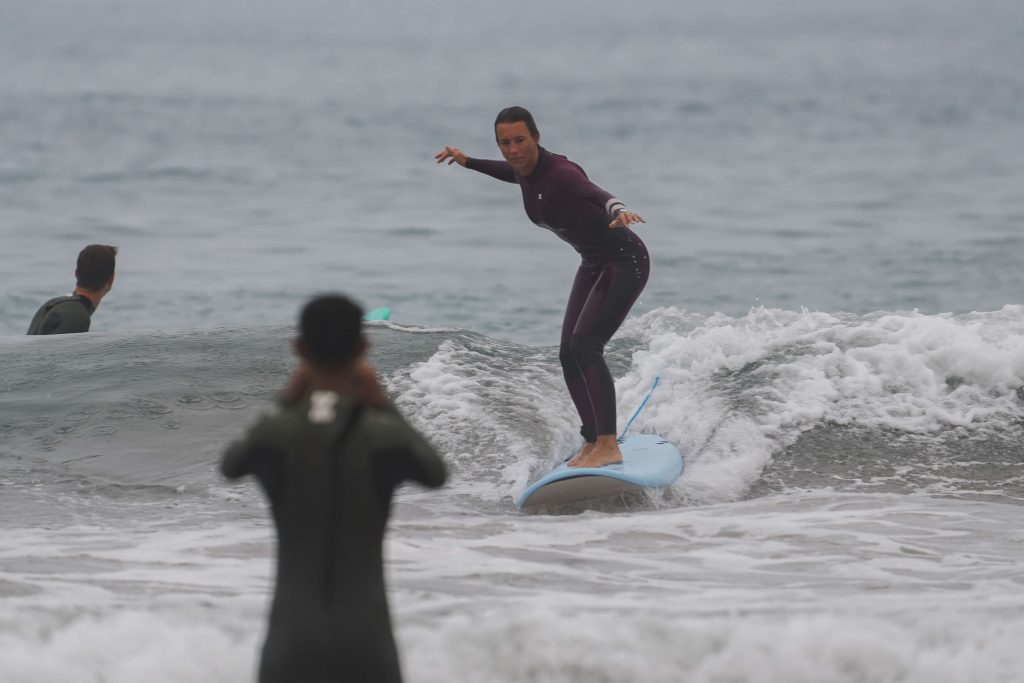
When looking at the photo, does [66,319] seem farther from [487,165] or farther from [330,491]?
[330,491]

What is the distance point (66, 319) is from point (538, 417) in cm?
348

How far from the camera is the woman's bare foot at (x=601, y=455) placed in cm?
741

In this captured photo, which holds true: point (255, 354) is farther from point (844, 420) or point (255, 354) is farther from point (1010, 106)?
point (1010, 106)

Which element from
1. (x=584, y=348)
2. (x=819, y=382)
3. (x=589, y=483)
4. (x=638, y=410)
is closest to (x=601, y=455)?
(x=589, y=483)

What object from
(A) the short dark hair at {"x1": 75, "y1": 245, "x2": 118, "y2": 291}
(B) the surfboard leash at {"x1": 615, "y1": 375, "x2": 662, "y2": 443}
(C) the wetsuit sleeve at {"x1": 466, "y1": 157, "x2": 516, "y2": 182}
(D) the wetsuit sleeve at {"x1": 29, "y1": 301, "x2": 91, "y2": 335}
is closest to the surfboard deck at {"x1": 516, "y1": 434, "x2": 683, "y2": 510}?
(B) the surfboard leash at {"x1": 615, "y1": 375, "x2": 662, "y2": 443}

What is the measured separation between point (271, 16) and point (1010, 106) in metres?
68.0

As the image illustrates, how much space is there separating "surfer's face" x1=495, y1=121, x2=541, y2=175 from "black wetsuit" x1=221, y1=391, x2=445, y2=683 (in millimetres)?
3851

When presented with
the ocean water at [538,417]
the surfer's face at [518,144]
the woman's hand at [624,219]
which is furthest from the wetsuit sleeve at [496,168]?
the ocean water at [538,417]

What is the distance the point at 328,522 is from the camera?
3309 millimetres

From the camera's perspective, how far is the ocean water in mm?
5160

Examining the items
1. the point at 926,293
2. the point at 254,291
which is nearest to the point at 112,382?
the point at 254,291

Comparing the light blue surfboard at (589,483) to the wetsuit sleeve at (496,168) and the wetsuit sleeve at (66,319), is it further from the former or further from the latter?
the wetsuit sleeve at (66,319)

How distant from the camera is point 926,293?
18406 mm

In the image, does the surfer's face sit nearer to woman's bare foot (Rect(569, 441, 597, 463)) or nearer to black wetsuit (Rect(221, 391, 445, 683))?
woman's bare foot (Rect(569, 441, 597, 463))
